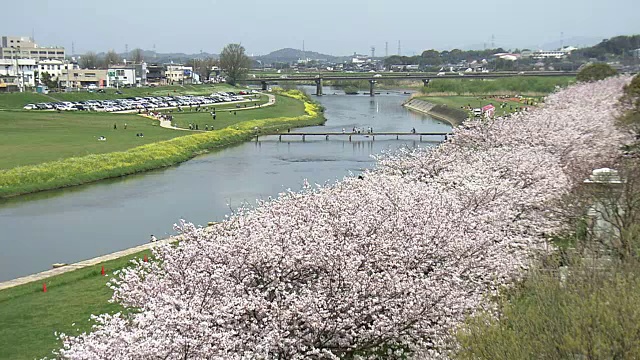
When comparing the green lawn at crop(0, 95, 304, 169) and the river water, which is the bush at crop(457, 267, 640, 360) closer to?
the river water

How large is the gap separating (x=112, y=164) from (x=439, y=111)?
167 feet

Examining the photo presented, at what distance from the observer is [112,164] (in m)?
38.3

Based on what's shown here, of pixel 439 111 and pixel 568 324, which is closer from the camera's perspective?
pixel 568 324

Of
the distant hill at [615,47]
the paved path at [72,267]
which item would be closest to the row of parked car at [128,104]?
Answer: the paved path at [72,267]

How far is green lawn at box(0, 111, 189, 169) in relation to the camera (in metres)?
39.9

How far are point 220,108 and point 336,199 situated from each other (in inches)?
2613

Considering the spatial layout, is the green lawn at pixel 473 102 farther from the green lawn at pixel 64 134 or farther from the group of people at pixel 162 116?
the green lawn at pixel 64 134

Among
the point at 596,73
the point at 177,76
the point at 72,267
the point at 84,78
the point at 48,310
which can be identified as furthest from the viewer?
the point at 177,76

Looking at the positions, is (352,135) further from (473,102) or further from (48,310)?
(48,310)

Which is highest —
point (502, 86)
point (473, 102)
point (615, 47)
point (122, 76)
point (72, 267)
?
point (615, 47)

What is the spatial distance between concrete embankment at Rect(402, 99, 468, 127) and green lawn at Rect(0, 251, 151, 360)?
49.1m

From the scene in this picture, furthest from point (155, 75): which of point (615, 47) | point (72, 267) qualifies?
point (72, 267)

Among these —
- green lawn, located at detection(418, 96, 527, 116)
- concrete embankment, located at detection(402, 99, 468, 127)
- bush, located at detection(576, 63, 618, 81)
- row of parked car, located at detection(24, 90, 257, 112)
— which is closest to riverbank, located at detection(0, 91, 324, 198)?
row of parked car, located at detection(24, 90, 257, 112)

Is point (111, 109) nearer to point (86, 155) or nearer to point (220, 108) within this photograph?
point (220, 108)
